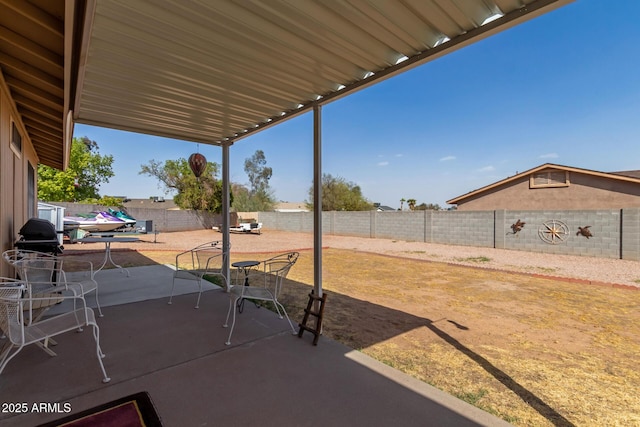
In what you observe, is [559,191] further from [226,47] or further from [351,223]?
[226,47]

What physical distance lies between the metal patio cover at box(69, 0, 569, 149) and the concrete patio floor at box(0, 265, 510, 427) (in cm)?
228

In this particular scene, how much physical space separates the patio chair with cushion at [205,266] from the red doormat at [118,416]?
1.79m

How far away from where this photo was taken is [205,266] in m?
5.50

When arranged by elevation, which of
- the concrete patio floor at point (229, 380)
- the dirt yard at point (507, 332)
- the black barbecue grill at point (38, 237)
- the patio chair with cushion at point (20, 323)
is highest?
the black barbecue grill at point (38, 237)

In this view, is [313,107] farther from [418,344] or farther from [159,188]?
[159,188]

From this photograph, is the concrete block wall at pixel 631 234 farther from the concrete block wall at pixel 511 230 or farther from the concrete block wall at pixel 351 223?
the concrete block wall at pixel 351 223

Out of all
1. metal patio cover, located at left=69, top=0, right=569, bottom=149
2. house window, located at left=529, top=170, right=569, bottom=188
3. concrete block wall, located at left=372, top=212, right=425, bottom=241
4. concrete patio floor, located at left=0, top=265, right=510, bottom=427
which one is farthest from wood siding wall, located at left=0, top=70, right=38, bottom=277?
house window, located at left=529, top=170, right=569, bottom=188

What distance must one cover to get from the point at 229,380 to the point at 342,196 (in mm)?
25039

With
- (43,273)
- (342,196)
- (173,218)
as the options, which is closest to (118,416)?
(43,273)

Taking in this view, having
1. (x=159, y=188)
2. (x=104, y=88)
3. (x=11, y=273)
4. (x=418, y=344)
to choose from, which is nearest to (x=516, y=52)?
(x=418, y=344)

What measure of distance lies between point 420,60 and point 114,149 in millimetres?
32479

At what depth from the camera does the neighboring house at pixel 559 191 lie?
12336 mm

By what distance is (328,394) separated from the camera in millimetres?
1927

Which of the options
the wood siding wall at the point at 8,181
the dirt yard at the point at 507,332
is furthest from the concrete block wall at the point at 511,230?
the wood siding wall at the point at 8,181
